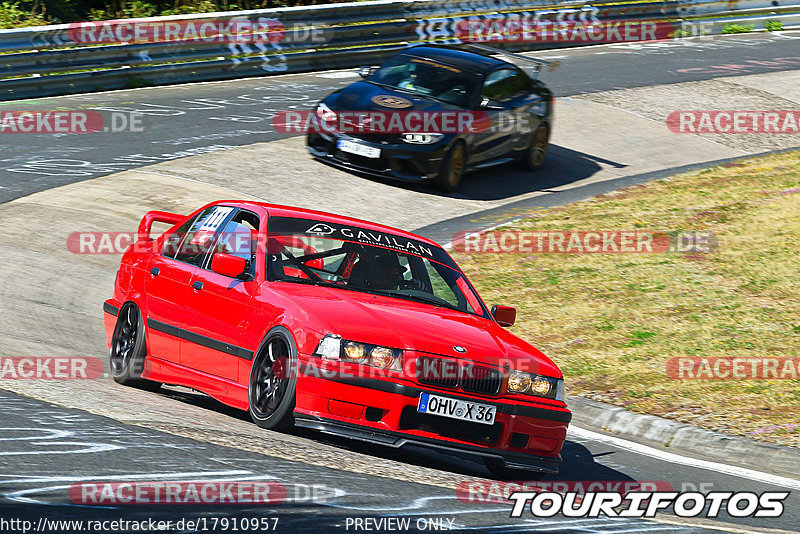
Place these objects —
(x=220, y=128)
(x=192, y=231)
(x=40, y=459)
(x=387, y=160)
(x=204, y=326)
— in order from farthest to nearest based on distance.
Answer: (x=220, y=128) < (x=387, y=160) < (x=192, y=231) < (x=204, y=326) < (x=40, y=459)

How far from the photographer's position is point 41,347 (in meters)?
9.00

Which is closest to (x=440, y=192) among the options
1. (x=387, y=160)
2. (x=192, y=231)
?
(x=387, y=160)

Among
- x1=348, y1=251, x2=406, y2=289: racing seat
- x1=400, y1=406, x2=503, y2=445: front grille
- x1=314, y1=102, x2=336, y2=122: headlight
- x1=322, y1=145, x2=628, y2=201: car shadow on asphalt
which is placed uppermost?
x1=348, y1=251, x2=406, y2=289: racing seat

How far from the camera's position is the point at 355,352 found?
6.79 metres

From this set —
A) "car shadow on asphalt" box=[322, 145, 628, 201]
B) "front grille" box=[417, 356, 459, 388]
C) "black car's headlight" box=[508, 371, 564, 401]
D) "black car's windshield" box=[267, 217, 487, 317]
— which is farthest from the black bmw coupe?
"front grille" box=[417, 356, 459, 388]

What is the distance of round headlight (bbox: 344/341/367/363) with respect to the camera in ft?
22.2

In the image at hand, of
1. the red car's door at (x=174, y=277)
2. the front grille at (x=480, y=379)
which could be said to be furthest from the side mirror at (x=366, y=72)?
the front grille at (x=480, y=379)

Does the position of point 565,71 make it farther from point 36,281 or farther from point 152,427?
point 152,427

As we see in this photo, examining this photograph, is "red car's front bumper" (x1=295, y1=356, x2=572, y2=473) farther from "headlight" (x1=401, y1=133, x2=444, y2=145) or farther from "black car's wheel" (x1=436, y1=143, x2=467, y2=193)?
"black car's wheel" (x1=436, y1=143, x2=467, y2=193)

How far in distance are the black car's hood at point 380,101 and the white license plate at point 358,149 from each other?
47 cm

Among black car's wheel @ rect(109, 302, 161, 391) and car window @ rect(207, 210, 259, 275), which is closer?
car window @ rect(207, 210, 259, 275)

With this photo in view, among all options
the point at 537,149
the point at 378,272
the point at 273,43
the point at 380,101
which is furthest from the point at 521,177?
the point at 378,272

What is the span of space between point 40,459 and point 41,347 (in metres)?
3.40

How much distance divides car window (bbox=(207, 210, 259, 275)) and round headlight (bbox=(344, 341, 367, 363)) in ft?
4.24
